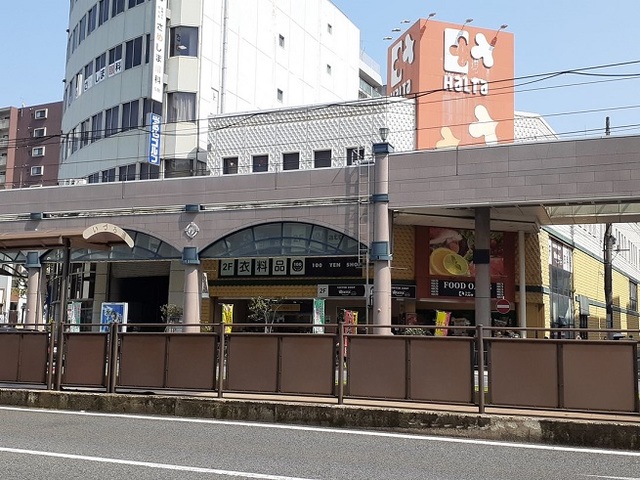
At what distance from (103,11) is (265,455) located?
3582cm

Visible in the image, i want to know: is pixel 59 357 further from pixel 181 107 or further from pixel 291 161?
pixel 181 107

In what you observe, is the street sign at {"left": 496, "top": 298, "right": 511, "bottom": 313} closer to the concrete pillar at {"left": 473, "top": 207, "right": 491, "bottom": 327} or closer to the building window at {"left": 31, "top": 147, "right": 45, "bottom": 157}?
the concrete pillar at {"left": 473, "top": 207, "right": 491, "bottom": 327}

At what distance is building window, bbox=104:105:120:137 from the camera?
36.6 m

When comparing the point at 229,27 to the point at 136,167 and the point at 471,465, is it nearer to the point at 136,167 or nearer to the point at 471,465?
the point at 136,167

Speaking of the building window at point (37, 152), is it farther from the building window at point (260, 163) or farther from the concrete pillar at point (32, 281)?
the building window at point (260, 163)

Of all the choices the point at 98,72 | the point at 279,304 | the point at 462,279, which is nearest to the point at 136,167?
the point at 98,72

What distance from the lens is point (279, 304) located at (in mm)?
30641

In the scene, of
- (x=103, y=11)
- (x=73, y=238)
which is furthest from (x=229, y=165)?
(x=73, y=238)

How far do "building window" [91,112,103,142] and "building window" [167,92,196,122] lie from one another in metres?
4.89

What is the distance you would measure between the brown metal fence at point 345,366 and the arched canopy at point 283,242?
1425 centimetres

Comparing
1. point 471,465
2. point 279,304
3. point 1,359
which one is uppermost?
point 279,304

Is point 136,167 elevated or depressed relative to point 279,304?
elevated

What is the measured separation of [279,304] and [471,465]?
2262 cm

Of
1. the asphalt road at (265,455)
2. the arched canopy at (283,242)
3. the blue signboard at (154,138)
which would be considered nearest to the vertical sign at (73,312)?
the arched canopy at (283,242)
